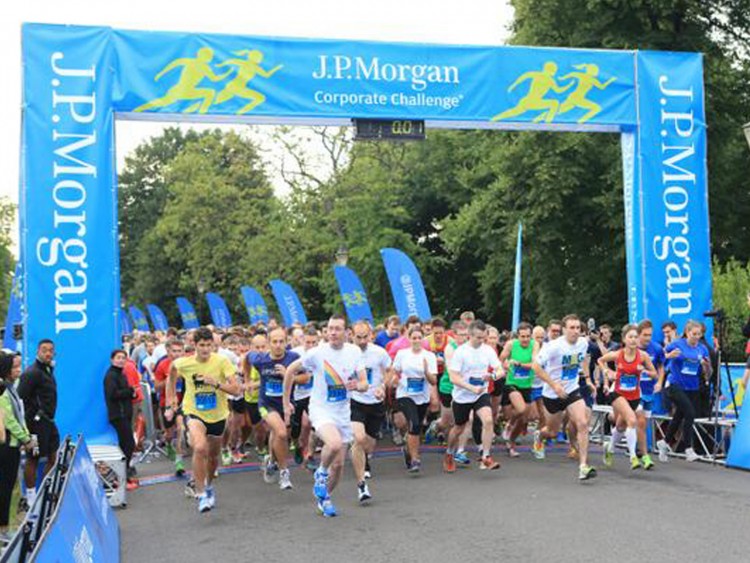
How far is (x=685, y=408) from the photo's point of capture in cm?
1302

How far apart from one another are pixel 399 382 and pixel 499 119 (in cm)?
461

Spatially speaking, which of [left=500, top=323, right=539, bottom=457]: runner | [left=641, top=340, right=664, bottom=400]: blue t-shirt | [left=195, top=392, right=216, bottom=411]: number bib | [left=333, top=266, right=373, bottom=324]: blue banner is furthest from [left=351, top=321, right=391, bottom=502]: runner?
[left=333, top=266, right=373, bottom=324]: blue banner

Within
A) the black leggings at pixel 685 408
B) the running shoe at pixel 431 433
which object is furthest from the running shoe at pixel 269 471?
the black leggings at pixel 685 408

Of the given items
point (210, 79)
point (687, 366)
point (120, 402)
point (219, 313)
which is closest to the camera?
point (120, 402)

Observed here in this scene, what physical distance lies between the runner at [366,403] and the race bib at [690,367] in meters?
4.93

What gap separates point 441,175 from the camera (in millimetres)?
43562

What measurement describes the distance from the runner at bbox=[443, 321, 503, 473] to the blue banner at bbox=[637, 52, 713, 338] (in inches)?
148

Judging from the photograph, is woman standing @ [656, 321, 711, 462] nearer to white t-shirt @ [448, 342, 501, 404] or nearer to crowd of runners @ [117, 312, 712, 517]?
crowd of runners @ [117, 312, 712, 517]

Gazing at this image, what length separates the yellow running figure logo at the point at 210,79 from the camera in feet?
42.8

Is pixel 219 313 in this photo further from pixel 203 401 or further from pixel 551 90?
pixel 203 401

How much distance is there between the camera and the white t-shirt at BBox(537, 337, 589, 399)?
11672 mm

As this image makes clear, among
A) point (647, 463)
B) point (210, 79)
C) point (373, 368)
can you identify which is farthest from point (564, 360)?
point (210, 79)

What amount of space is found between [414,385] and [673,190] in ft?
18.9

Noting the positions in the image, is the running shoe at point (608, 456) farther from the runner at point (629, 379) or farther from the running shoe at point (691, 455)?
the running shoe at point (691, 455)
